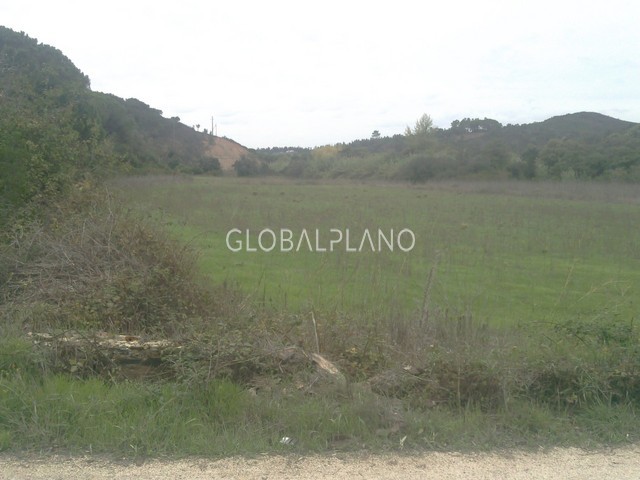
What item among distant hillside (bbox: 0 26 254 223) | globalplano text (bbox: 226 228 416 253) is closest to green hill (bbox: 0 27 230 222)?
distant hillside (bbox: 0 26 254 223)

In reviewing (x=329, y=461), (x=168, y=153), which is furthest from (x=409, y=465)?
(x=168, y=153)

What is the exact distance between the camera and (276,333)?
640 cm

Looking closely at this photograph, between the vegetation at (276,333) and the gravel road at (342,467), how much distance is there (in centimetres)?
16

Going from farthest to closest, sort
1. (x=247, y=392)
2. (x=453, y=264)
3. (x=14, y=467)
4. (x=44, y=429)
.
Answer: (x=453, y=264)
(x=247, y=392)
(x=44, y=429)
(x=14, y=467)

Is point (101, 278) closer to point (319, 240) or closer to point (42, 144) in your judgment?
point (42, 144)

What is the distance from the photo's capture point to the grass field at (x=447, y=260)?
28.9ft

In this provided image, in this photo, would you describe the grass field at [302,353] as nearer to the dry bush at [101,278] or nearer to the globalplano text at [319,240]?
the dry bush at [101,278]

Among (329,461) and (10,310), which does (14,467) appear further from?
(10,310)

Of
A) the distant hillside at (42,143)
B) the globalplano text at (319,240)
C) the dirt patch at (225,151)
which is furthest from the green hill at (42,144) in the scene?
the dirt patch at (225,151)

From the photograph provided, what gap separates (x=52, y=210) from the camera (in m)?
10.4

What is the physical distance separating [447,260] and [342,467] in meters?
8.38

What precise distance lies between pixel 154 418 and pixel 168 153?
175 feet

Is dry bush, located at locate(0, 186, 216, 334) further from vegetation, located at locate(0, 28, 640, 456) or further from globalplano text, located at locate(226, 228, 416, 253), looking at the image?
globalplano text, located at locate(226, 228, 416, 253)

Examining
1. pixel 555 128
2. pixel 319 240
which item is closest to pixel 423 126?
pixel 555 128
